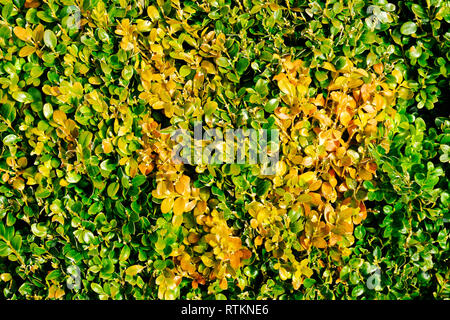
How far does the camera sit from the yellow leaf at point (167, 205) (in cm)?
209

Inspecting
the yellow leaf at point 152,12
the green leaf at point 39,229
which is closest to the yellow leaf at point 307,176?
the yellow leaf at point 152,12

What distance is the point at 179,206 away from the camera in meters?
2.13

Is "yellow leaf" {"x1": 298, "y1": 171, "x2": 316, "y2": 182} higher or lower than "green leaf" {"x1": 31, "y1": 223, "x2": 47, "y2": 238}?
higher

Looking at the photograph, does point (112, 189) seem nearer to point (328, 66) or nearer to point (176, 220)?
point (176, 220)

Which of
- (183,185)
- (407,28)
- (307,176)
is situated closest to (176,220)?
(183,185)

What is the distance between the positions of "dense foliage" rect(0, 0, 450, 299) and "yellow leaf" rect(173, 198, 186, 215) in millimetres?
11

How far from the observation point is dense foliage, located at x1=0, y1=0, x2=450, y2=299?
2141mm

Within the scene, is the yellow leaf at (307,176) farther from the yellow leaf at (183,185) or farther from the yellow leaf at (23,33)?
the yellow leaf at (23,33)

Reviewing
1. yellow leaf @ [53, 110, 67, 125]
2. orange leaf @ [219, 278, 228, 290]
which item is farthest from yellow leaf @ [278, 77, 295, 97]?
yellow leaf @ [53, 110, 67, 125]

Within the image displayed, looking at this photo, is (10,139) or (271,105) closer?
(271,105)

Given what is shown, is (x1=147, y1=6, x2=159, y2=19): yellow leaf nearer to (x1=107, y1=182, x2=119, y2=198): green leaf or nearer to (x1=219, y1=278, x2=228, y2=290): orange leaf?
(x1=107, y1=182, x2=119, y2=198): green leaf

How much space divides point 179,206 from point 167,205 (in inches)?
2.5

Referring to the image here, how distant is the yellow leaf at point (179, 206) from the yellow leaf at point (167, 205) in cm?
2

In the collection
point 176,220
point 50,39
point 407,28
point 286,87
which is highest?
point 407,28
